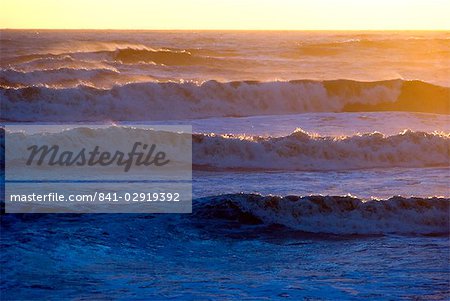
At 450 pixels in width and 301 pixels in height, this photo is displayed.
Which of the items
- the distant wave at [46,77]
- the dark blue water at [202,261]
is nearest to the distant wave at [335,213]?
the dark blue water at [202,261]

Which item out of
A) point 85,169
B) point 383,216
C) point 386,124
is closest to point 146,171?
point 85,169

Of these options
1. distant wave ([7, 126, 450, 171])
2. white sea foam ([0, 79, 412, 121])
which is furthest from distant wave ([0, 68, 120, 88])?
distant wave ([7, 126, 450, 171])

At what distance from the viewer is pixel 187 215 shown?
10.3 metres

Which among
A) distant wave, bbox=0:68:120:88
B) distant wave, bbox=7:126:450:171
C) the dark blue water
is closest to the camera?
the dark blue water

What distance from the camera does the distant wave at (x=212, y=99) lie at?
926 inches

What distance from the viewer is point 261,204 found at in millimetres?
10531

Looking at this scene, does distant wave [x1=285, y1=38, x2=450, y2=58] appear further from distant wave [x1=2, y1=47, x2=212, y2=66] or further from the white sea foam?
the white sea foam

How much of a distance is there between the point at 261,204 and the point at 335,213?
3.02 ft

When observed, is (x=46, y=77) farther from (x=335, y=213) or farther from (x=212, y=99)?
(x=335, y=213)

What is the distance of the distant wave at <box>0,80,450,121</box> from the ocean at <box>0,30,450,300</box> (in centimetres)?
6

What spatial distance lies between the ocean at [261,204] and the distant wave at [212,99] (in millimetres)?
60

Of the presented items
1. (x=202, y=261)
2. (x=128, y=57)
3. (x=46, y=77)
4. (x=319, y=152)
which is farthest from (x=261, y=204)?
(x=128, y=57)

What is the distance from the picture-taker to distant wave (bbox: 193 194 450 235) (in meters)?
10.1

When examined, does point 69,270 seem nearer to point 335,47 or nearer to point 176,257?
point 176,257
